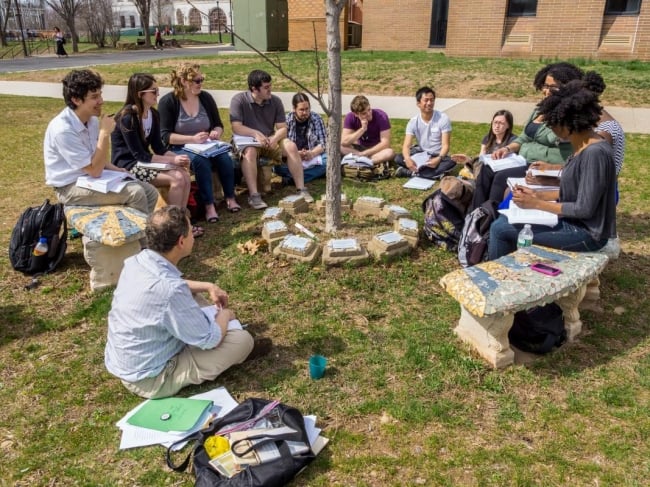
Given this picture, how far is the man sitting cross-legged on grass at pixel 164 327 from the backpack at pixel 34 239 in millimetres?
1874

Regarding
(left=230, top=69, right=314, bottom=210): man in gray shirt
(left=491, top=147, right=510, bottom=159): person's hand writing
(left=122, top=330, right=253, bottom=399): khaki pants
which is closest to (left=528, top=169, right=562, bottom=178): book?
(left=491, top=147, right=510, bottom=159): person's hand writing

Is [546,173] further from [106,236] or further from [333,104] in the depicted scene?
[106,236]

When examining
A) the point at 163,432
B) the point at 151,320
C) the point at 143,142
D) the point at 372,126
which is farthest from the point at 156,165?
the point at 163,432

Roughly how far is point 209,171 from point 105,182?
1.37 meters

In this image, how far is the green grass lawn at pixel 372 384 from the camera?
8.63ft

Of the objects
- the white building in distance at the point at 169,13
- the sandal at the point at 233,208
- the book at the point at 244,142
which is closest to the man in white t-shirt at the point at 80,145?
the sandal at the point at 233,208

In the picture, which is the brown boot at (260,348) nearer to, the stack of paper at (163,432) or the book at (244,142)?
the stack of paper at (163,432)

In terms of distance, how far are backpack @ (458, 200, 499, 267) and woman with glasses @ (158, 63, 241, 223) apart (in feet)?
8.59

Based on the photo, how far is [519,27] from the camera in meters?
17.5

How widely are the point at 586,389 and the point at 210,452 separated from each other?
7.14 feet

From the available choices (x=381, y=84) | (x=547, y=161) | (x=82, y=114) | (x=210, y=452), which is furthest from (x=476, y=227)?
(x=381, y=84)

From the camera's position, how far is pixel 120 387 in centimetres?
323

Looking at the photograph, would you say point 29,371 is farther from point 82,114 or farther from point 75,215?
point 82,114

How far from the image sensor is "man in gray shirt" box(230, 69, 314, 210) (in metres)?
5.98
